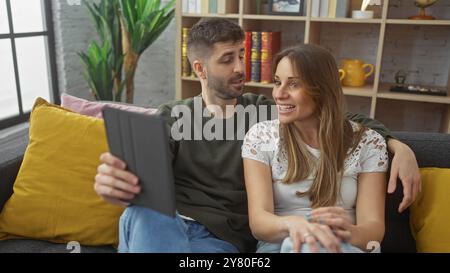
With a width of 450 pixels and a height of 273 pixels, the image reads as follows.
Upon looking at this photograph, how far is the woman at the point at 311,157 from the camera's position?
117cm

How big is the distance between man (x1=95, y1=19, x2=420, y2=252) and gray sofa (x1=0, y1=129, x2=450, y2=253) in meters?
0.18

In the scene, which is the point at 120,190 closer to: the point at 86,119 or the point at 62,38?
the point at 86,119

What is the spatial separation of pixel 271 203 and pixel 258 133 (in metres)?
0.22

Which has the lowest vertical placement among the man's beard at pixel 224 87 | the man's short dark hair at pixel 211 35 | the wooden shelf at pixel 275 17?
the man's beard at pixel 224 87

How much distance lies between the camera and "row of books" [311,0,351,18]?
2334mm

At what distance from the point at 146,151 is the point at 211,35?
79 centimetres

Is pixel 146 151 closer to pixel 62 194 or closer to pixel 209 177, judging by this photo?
pixel 209 177

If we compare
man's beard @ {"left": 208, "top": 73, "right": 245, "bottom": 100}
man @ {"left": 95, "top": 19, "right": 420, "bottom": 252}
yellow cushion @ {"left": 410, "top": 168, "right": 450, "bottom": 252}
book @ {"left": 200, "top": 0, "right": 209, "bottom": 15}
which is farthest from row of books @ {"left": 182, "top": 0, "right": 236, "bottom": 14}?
yellow cushion @ {"left": 410, "top": 168, "right": 450, "bottom": 252}

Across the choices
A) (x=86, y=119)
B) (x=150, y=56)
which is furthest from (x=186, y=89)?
(x=86, y=119)

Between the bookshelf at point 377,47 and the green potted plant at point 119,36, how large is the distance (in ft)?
0.52

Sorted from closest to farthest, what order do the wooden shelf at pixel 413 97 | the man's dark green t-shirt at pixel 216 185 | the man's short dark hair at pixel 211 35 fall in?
1. the man's dark green t-shirt at pixel 216 185
2. the man's short dark hair at pixel 211 35
3. the wooden shelf at pixel 413 97

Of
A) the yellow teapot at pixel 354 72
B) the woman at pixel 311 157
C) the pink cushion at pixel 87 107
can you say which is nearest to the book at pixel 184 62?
the yellow teapot at pixel 354 72

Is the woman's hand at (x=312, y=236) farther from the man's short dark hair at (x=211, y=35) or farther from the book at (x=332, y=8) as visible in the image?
the book at (x=332, y=8)
